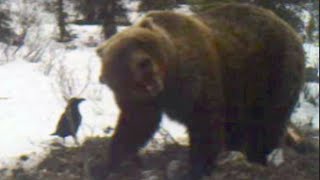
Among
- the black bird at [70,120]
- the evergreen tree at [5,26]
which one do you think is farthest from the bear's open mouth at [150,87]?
the evergreen tree at [5,26]

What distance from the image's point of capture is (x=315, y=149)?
2.74m

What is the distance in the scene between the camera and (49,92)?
3041 millimetres

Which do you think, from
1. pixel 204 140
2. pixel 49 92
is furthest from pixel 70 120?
pixel 204 140

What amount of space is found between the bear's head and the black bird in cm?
36

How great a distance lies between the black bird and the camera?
2.92 m

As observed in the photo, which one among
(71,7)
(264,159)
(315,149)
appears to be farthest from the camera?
(71,7)

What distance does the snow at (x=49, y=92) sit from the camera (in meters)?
2.93

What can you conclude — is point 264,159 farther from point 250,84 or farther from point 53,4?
point 53,4

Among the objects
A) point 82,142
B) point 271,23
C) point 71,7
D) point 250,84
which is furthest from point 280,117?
point 71,7

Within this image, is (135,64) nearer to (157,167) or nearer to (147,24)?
(147,24)

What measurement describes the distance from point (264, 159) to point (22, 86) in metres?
1.00

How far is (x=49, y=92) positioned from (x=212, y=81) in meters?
0.67

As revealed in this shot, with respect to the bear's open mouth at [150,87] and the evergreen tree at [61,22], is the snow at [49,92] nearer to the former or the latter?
the evergreen tree at [61,22]

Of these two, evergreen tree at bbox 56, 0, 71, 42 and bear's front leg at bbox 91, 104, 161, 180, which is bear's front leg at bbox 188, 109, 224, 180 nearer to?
bear's front leg at bbox 91, 104, 161, 180
